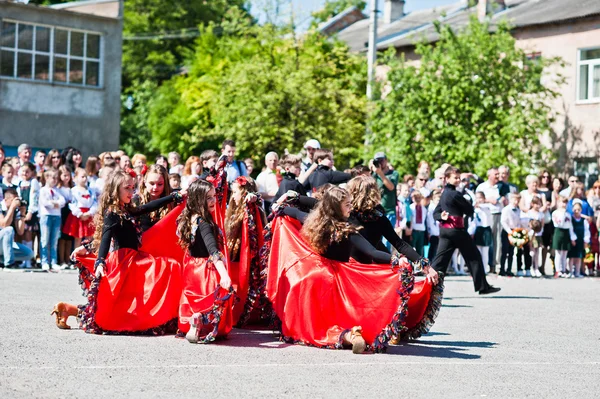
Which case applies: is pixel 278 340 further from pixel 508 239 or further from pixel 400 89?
pixel 400 89

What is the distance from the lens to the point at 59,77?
39.6m

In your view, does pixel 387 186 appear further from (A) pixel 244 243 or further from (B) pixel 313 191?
(A) pixel 244 243

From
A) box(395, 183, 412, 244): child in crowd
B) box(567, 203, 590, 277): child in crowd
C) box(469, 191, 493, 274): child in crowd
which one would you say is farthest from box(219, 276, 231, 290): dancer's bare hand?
→ box(567, 203, 590, 277): child in crowd

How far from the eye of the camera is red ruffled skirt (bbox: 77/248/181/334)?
10469mm

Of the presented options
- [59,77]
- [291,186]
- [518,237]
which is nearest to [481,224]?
[518,237]

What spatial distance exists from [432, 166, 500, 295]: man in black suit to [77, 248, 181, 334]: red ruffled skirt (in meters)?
6.09

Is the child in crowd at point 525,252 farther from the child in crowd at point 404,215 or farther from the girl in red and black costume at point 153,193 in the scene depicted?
the girl in red and black costume at point 153,193

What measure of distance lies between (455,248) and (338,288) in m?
6.10

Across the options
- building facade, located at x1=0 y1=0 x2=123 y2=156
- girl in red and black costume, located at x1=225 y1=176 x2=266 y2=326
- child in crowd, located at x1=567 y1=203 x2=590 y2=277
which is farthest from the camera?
building facade, located at x1=0 y1=0 x2=123 y2=156

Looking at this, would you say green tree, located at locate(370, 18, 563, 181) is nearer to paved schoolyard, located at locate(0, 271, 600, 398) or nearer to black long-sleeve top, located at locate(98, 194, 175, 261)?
paved schoolyard, located at locate(0, 271, 600, 398)

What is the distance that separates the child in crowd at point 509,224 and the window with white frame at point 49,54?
22345 mm

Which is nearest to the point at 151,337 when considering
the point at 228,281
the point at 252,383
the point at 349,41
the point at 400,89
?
the point at 228,281

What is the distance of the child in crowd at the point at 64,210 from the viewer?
62.1 ft

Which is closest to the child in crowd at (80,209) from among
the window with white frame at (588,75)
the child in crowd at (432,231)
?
the child in crowd at (432,231)
